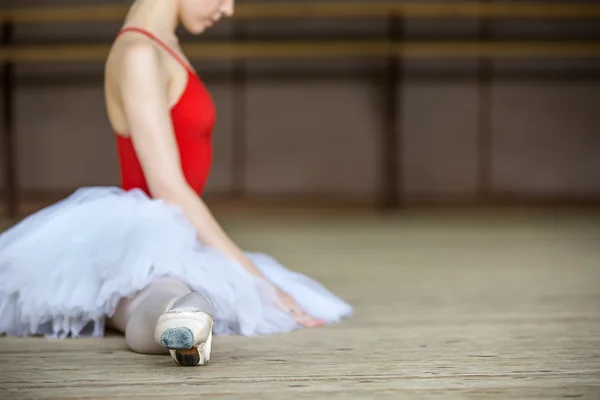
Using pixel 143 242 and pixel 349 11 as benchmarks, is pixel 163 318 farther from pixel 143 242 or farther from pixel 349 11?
pixel 349 11

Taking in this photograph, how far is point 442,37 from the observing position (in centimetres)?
491

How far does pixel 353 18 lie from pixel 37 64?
185 centimetres

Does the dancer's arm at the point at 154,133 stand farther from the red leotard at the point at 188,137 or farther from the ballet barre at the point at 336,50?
the ballet barre at the point at 336,50

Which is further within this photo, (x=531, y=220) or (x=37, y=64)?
(x=37, y=64)

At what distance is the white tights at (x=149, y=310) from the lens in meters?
1.25

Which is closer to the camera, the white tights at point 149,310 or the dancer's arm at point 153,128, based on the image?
the white tights at point 149,310

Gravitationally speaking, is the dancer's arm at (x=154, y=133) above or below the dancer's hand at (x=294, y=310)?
above

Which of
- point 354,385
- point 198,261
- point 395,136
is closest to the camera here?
point 354,385

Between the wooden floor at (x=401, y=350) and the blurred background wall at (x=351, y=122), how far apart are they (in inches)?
87.0

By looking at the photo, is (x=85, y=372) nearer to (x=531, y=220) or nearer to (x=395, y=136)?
(x=531, y=220)

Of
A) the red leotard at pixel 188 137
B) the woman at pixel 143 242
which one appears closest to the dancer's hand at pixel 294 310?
the woman at pixel 143 242

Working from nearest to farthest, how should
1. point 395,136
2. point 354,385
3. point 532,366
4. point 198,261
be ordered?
point 354,385
point 532,366
point 198,261
point 395,136

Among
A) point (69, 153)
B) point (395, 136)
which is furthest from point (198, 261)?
point (69, 153)

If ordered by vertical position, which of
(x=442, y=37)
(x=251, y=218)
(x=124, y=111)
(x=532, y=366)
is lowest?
(x=251, y=218)
